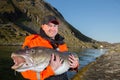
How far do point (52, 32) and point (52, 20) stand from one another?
37cm

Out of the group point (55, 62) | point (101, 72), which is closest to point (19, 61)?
point (55, 62)

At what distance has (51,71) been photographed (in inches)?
267

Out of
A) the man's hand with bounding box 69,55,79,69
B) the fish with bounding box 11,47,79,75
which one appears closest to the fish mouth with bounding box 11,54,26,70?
the fish with bounding box 11,47,79,75

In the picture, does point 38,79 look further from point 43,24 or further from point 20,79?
point 20,79

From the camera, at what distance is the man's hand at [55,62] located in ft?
21.2

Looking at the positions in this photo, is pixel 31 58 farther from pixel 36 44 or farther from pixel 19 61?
pixel 36 44

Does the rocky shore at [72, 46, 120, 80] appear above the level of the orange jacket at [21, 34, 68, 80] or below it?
below

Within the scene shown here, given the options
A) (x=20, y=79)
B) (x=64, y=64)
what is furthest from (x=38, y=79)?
(x=20, y=79)

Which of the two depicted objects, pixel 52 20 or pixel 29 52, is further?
pixel 52 20

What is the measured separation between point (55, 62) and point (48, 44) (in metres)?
1.02

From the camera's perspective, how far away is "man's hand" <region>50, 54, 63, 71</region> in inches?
254

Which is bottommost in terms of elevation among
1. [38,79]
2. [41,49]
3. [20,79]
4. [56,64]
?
[20,79]

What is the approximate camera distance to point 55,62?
260 inches

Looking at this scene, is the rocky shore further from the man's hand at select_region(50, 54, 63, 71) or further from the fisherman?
the man's hand at select_region(50, 54, 63, 71)
